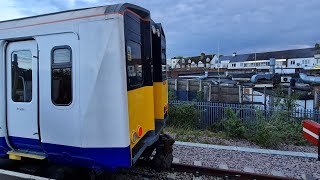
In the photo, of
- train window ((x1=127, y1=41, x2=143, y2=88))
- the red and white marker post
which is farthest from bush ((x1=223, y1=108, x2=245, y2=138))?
train window ((x1=127, y1=41, x2=143, y2=88))

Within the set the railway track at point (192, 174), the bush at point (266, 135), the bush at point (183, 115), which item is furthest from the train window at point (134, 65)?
the bush at point (183, 115)

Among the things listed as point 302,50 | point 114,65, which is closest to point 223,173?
point 114,65

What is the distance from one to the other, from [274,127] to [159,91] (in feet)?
15.9

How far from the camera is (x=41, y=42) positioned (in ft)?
12.1

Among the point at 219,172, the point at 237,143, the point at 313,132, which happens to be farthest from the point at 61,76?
the point at 237,143

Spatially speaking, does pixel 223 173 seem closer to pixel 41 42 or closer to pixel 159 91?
pixel 159 91

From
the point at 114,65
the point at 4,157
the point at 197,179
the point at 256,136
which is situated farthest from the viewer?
the point at 256,136

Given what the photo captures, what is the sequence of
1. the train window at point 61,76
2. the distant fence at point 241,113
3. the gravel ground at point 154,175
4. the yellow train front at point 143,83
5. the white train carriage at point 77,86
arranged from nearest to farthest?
the white train carriage at point 77,86 → the train window at point 61,76 → the yellow train front at point 143,83 → the gravel ground at point 154,175 → the distant fence at point 241,113

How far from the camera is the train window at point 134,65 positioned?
3617 mm

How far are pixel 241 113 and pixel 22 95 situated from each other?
329 inches

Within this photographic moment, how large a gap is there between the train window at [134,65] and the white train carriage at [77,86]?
0.05 ft

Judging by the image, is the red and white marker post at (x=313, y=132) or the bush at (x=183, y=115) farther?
the bush at (x=183, y=115)

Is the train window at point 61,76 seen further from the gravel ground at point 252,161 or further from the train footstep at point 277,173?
the train footstep at point 277,173

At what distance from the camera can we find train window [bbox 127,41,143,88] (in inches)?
142
